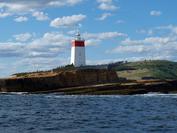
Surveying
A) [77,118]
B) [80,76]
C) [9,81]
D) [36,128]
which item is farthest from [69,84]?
[36,128]

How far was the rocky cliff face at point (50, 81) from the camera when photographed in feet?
369

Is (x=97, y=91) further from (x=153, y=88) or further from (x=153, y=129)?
(x=153, y=129)

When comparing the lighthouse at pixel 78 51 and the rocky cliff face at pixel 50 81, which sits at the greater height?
the lighthouse at pixel 78 51

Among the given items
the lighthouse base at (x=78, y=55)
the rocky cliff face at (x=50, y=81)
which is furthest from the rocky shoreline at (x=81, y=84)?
the lighthouse base at (x=78, y=55)

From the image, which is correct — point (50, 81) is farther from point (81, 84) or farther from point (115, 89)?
point (115, 89)

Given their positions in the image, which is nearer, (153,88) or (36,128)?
(36,128)

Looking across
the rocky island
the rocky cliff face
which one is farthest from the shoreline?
the rocky cliff face

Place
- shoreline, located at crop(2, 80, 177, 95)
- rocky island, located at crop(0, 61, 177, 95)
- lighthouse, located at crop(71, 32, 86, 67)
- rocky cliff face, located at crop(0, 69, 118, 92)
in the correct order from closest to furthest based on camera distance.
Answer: shoreline, located at crop(2, 80, 177, 95) → rocky island, located at crop(0, 61, 177, 95) → rocky cliff face, located at crop(0, 69, 118, 92) → lighthouse, located at crop(71, 32, 86, 67)

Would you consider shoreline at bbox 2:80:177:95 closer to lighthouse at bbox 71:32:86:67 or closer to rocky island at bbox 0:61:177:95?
rocky island at bbox 0:61:177:95

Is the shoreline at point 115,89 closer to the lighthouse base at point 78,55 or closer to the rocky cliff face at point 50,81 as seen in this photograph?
the rocky cliff face at point 50,81

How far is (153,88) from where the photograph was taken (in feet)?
355

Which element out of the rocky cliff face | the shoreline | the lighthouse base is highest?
the lighthouse base

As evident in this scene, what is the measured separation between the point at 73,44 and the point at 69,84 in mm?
16533

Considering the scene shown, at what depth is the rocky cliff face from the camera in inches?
4429
